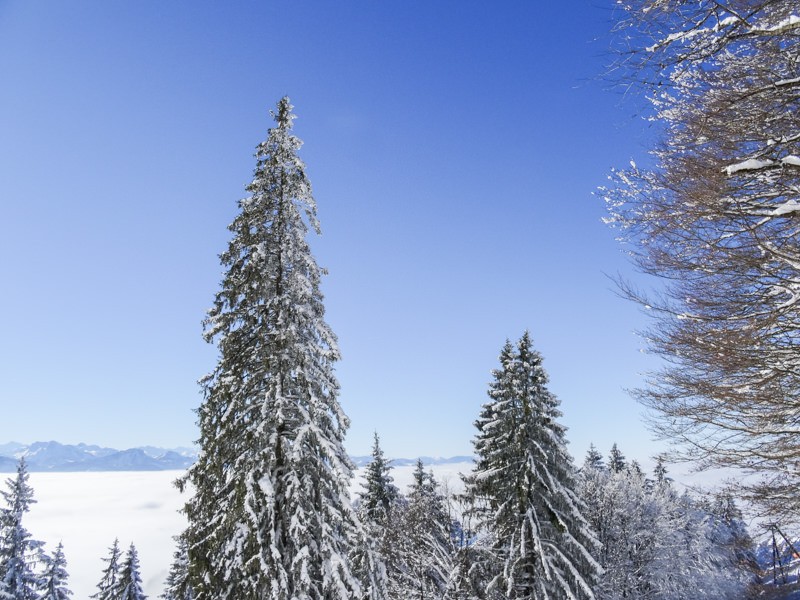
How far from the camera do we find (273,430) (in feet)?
32.1

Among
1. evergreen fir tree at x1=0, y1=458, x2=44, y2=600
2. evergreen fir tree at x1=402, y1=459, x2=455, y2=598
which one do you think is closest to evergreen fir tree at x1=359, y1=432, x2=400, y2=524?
evergreen fir tree at x1=402, y1=459, x2=455, y2=598

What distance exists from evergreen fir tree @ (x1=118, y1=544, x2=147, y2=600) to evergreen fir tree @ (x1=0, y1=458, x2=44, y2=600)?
5153 millimetres

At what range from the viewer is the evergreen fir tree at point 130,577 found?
30.9 metres

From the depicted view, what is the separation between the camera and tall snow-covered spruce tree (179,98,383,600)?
9.16m

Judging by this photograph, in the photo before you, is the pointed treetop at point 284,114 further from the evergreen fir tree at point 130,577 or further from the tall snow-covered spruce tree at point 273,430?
the evergreen fir tree at point 130,577

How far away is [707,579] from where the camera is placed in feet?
120

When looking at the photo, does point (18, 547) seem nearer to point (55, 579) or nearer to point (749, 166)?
point (55, 579)

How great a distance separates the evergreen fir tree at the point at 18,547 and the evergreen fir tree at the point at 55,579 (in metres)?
0.65

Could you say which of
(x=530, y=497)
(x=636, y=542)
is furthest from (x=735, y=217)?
(x=636, y=542)

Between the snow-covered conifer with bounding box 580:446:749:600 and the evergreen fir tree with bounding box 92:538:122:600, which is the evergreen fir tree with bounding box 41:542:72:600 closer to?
the evergreen fir tree with bounding box 92:538:122:600

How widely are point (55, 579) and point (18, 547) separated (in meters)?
3.66

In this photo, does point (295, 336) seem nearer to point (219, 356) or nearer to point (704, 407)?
point (219, 356)

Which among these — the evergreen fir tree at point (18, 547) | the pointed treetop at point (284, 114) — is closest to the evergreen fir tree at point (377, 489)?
the evergreen fir tree at point (18, 547)

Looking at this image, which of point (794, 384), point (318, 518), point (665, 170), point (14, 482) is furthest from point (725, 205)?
point (14, 482)
